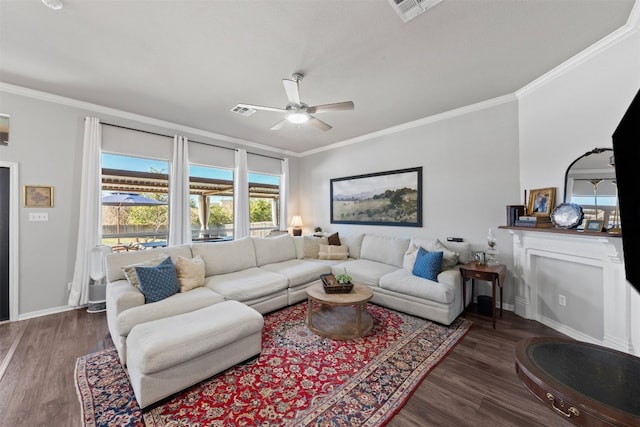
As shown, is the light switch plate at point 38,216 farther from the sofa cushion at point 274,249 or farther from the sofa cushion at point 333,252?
the sofa cushion at point 333,252

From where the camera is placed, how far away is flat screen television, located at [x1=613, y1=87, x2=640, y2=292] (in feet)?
4.03

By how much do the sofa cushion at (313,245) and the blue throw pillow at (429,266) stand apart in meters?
1.87

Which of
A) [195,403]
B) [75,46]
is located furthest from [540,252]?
[75,46]

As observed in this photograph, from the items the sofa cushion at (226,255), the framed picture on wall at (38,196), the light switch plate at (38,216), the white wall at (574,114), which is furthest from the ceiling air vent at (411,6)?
the light switch plate at (38,216)

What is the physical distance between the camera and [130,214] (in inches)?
158

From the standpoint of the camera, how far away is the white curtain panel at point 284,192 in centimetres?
600

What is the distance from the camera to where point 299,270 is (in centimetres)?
372

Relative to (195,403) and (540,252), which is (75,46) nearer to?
(195,403)

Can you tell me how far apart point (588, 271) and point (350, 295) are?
2.44 metres

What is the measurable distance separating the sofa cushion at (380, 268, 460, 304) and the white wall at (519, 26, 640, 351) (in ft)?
3.99

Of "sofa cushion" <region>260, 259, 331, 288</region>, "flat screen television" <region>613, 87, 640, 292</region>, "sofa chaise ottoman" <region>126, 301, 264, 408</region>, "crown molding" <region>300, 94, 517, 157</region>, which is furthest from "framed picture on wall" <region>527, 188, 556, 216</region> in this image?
"sofa chaise ottoman" <region>126, 301, 264, 408</region>

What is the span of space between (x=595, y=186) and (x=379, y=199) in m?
2.81

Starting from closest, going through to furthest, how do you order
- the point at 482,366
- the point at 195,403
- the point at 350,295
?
1. the point at 195,403
2. the point at 482,366
3. the point at 350,295

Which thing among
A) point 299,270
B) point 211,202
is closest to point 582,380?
point 299,270
